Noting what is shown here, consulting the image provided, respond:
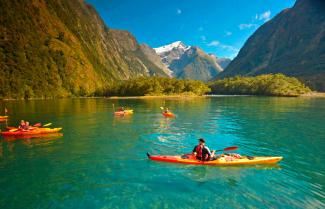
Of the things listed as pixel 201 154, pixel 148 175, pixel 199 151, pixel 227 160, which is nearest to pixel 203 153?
pixel 201 154

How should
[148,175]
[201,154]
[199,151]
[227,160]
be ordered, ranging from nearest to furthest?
[148,175], [227,160], [201,154], [199,151]

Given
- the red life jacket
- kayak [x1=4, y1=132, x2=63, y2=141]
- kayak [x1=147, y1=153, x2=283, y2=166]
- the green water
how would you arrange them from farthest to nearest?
kayak [x1=4, y1=132, x2=63, y2=141], the red life jacket, kayak [x1=147, y1=153, x2=283, y2=166], the green water

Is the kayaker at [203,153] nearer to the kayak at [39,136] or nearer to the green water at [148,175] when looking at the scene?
the green water at [148,175]

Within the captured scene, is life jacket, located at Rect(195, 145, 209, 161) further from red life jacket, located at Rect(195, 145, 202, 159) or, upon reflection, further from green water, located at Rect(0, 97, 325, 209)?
green water, located at Rect(0, 97, 325, 209)

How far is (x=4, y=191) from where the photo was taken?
68.4ft

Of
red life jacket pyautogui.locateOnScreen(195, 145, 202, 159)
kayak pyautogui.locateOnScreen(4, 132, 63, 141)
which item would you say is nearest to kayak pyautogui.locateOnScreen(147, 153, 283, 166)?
red life jacket pyautogui.locateOnScreen(195, 145, 202, 159)

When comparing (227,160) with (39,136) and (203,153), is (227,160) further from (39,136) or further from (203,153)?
(39,136)

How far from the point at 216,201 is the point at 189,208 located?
2267 millimetres

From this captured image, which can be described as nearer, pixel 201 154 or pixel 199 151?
pixel 201 154

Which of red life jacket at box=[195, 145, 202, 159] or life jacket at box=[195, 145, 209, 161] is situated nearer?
life jacket at box=[195, 145, 209, 161]

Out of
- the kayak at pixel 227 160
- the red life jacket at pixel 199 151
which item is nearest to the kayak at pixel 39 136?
the kayak at pixel 227 160

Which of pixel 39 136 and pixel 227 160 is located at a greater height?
pixel 227 160

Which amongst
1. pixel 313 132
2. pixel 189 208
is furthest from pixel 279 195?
pixel 313 132

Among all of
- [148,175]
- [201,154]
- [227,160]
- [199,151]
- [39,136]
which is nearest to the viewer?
[148,175]
